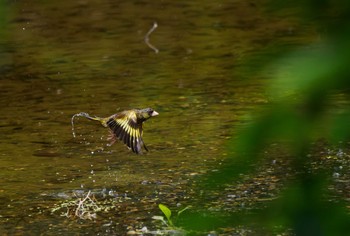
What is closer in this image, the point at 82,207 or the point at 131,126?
the point at 82,207

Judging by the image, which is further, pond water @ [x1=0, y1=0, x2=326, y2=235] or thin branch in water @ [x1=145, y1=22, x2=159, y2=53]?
thin branch in water @ [x1=145, y1=22, x2=159, y2=53]

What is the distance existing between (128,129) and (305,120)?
4438 mm

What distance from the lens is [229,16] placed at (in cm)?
977

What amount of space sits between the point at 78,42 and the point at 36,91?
1.75 meters

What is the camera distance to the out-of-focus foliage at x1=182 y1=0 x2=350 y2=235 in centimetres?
63

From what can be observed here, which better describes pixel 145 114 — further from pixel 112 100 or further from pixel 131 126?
pixel 112 100

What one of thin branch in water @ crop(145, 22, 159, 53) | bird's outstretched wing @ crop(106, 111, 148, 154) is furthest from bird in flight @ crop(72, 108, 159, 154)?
thin branch in water @ crop(145, 22, 159, 53)

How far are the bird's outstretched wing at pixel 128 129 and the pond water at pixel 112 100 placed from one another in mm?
190

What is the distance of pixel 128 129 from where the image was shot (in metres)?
5.09

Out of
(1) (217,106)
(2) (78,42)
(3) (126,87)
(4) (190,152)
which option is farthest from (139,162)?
(2) (78,42)

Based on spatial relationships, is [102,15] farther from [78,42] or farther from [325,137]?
[325,137]

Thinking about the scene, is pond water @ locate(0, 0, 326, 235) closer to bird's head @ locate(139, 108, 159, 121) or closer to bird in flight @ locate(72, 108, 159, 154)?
bird in flight @ locate(72, 108, 159, 154)

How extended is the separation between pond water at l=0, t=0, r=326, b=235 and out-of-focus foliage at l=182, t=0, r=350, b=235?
1.94 metres

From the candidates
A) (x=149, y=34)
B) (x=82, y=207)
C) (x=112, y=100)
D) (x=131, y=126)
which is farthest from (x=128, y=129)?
(x=149, y=34)
